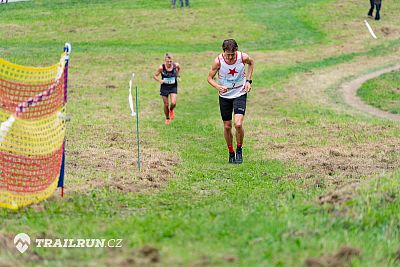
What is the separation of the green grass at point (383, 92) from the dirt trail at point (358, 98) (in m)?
0.24

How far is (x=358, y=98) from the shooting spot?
87.5ft

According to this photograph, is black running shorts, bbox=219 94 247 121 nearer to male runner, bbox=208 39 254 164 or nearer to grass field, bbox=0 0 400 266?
male runner, bbox=208 39 254 164

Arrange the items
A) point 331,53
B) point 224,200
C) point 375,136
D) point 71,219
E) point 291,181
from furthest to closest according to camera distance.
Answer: point 331,53, point 375,136, point 291,181, point 224,200, point 71,219

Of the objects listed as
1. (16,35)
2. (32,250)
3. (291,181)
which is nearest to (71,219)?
(32,250)

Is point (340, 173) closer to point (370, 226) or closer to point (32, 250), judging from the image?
point (370, 226)

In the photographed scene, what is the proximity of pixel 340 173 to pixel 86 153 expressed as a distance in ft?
15.5

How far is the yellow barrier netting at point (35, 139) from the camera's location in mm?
9773

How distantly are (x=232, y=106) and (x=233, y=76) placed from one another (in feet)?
2.15

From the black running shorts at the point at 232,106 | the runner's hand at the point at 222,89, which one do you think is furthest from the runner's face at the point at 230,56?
the black running shorts at the point at 232,106

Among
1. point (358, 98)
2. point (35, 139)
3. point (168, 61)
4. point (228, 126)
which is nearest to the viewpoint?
point (35, 139)

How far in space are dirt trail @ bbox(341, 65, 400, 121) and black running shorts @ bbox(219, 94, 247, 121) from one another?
31.1 feet

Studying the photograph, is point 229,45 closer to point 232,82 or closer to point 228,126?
point 232,82

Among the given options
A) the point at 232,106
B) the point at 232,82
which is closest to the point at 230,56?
the point at 232,82

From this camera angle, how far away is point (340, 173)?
12.2m
